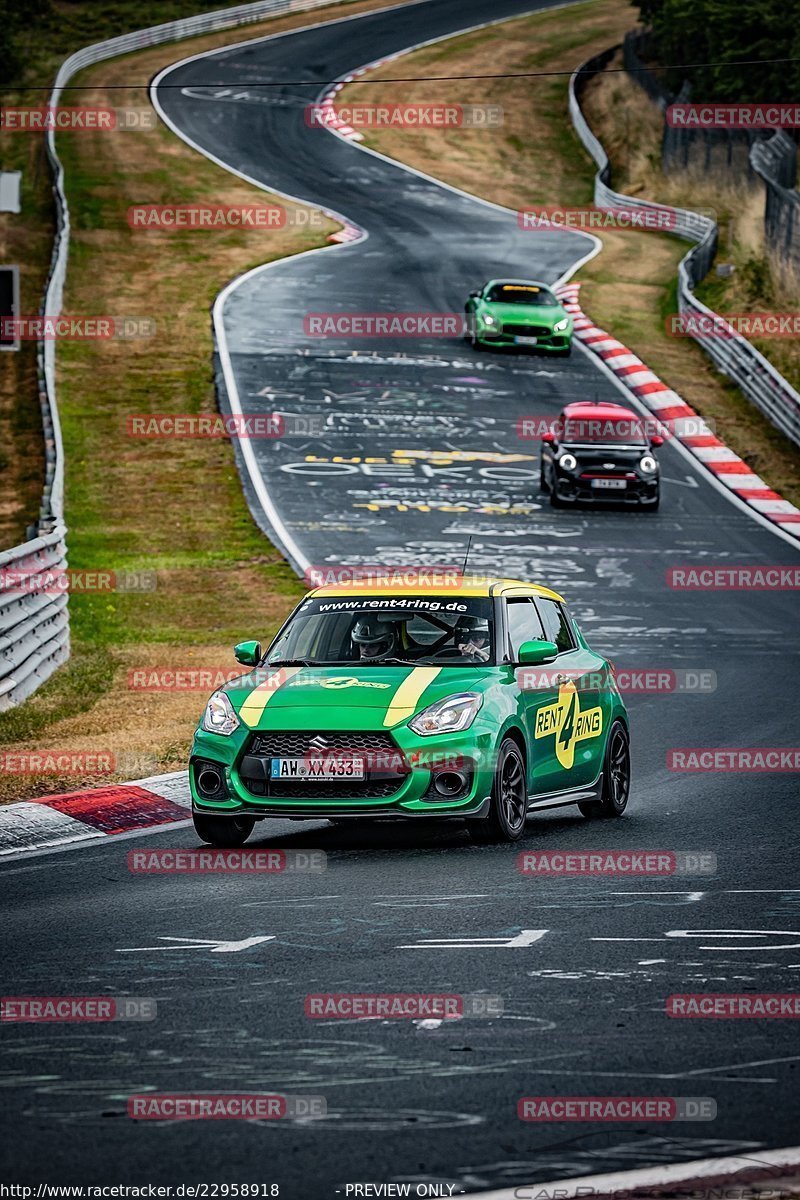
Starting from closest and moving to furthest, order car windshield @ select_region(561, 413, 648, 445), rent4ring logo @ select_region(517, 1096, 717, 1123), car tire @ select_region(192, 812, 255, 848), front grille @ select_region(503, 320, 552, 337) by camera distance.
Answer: rent4ring logo @ select_region(517, 1096, 717, 1123) → car tire @ select_region(192, 812, 255, 848) → car windshield @ select_region(561, 413, 648, 445) → front grille @ select_region(503, 320, 552, 337)

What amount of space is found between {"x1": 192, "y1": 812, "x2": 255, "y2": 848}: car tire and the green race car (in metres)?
0.01

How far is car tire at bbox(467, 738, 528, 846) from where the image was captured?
1097 cm

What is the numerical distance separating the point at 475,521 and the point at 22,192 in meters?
31.2

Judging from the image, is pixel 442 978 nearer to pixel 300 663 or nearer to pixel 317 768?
pixel 317 768

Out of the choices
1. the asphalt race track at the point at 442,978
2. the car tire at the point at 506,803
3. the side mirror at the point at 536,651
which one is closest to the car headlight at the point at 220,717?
the asphalt race track at the point at 442,978

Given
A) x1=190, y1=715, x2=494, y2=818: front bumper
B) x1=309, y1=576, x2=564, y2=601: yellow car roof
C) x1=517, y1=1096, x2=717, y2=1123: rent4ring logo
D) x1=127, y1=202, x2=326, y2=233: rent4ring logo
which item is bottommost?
x1=127, y1=202, x2=326, y2=233: rent4ring logo

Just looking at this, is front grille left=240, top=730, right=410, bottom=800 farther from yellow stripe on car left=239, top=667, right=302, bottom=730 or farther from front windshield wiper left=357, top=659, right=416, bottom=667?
front windshield wiper left=357, top=659, right=416, bottom=667

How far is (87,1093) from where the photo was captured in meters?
5.96

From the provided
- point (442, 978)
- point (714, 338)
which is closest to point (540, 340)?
point (714, 338)

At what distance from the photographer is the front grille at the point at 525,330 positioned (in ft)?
133

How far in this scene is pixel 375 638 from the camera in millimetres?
11883

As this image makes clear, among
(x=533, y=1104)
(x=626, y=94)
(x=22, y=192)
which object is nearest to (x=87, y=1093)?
(x=533, y=1104)

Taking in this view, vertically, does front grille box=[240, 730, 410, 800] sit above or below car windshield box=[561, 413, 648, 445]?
above

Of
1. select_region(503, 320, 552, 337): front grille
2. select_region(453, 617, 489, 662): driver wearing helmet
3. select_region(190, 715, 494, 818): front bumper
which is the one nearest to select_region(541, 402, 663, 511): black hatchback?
select_region(503, 320, 552, 337): front grille
